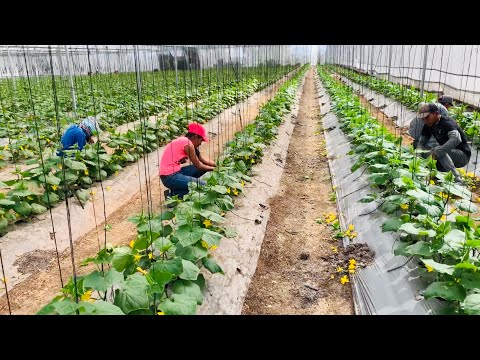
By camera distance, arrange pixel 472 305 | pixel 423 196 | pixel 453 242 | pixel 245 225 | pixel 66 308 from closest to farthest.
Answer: pixel 66 308, pixel 472 305, pixel 453 242, pixel 423 196, pixel 245 225

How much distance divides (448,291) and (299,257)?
6.85 ft

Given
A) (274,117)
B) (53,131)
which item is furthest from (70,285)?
(274,117)

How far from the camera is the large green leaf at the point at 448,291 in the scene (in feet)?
7.78

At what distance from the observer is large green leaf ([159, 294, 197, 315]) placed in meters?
2.30

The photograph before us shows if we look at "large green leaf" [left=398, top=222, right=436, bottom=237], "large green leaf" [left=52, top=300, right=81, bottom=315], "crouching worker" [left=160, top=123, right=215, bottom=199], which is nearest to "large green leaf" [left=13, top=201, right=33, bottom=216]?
"crouching worker" [left=160, top=123, right=215, bottom=199]

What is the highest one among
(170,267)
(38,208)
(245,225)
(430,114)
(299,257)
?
(430,114)

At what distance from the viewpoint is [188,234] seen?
3.06 metres

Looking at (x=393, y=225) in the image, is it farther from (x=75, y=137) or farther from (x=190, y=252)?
(x=75, y=137)

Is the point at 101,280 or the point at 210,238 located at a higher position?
the point at 101,280

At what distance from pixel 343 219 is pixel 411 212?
51.9 inches

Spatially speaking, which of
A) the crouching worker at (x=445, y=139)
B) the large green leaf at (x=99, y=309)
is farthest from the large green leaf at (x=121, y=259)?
the crouching worker at (x=445, y=139)

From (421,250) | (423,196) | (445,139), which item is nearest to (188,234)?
(421,250)

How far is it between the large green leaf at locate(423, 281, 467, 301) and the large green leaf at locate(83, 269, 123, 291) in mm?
1848
